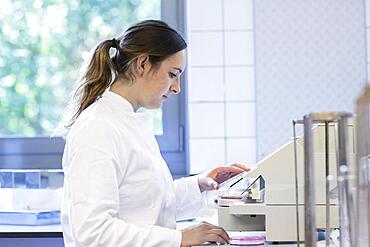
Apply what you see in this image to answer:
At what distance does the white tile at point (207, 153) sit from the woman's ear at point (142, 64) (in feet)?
3.93

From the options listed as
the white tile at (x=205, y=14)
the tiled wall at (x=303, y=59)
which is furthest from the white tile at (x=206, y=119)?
the white tile at (x=205, y=14)

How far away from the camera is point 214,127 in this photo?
9.39ft

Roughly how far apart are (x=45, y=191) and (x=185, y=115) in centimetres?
70

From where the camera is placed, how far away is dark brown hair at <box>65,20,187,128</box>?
1679mm

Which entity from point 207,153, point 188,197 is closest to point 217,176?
point 188,197

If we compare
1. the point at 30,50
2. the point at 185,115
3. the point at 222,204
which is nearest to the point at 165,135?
the point at 185,115

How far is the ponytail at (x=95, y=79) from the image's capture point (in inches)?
66.8

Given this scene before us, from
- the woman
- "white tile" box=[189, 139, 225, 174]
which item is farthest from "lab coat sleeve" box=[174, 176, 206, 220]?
"white tile" box=[189, 139, 225, 174]

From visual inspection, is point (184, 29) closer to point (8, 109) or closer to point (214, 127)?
point (214, 127)

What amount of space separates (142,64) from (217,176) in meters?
0.53

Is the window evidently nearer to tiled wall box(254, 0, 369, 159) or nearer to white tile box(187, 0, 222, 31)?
white tile box(187, 0, 222, 31)

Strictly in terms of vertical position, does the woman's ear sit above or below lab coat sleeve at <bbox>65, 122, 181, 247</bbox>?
above

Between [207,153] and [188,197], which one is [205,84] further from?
[188,197]

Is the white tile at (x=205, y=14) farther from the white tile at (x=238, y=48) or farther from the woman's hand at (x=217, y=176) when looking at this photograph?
the woman's hand at (x=217, y=176)
